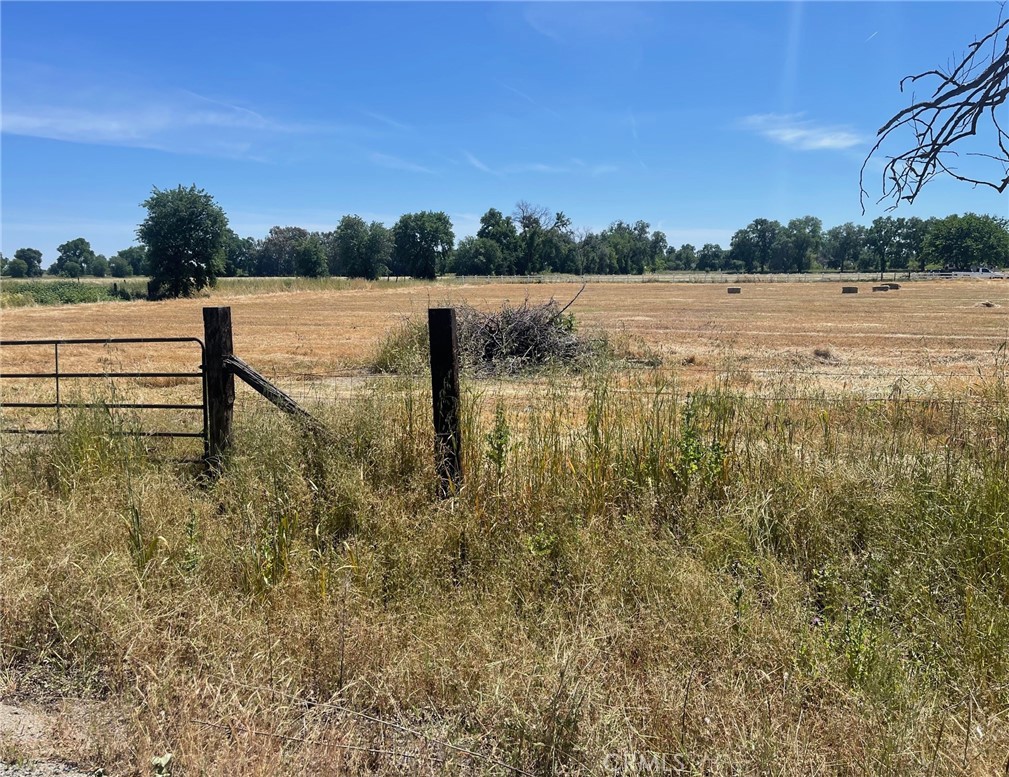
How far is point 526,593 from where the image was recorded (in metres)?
4.19

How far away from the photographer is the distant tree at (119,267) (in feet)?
576

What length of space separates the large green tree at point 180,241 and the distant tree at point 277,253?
98178 mm

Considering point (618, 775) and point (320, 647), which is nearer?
point (618, 775)

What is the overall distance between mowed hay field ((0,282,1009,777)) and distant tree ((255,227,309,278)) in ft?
577

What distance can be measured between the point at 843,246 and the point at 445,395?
200 metres

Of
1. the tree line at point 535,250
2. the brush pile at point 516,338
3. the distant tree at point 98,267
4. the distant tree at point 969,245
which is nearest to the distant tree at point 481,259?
the tree line at point 535,250

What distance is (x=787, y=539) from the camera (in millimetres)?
4703

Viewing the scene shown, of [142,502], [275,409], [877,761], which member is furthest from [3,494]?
[877,761]

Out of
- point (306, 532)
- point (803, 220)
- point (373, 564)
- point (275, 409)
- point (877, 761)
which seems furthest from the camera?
point (803, 220)

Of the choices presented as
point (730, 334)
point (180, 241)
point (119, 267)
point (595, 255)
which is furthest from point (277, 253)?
point (730, 334)

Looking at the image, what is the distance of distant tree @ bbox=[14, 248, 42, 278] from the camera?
155312mm

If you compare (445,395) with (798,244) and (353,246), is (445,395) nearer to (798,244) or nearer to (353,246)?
(353,246)

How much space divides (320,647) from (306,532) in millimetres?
1294

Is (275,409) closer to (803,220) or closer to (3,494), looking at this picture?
(3,494)
